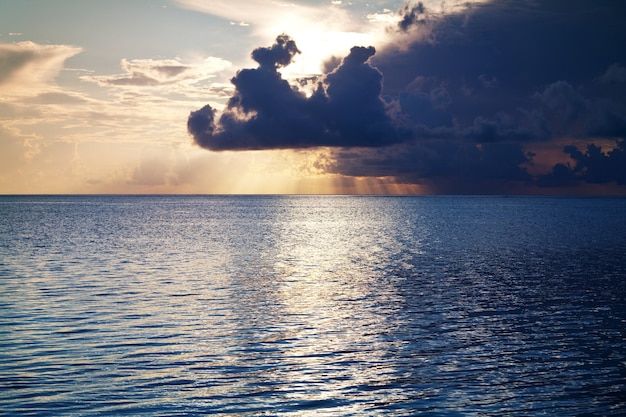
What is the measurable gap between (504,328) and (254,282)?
23033mm

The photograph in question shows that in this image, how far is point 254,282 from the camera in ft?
162

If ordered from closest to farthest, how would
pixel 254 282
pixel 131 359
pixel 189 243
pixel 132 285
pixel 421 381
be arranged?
pixel 421 381
pixel 131 359
pixel 132 285
pixel 254 282
pixel 189 243

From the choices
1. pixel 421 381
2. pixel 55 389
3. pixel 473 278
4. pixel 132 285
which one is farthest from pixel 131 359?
pixel 473 278

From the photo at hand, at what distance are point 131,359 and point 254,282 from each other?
80.8 feet

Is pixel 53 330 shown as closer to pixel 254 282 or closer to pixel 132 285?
pixel 132 285

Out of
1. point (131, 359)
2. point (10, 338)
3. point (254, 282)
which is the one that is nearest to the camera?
point (131, 359)

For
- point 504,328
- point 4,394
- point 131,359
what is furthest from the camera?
point 504,328

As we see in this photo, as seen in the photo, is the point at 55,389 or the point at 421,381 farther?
the point at 421,381

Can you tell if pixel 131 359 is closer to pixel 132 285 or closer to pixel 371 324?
pixel 371 324

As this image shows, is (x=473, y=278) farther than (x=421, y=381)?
Yes

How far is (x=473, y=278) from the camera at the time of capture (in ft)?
170

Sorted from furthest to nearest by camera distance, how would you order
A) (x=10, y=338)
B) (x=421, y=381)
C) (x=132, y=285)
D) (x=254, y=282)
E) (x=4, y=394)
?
(x=254, y=282) → (x=132, y=285) → (x=10, y=338) → (x=421, y=381) → (x=4, y=394)

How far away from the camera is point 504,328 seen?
104ft

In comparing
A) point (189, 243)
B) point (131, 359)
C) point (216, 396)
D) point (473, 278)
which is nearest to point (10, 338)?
point (131, 359)
